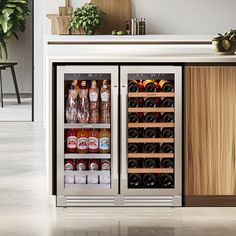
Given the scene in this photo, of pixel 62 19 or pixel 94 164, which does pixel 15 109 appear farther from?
pixel 94 164

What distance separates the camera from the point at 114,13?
909cm

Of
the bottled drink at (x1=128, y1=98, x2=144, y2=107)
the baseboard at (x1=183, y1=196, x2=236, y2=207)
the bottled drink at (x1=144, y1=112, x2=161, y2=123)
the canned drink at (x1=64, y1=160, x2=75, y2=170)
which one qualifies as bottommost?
the baseboard at (x1=183, y1=196, x2=236, y2=207)

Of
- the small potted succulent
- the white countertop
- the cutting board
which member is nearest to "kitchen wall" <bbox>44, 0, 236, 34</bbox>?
the cutting board

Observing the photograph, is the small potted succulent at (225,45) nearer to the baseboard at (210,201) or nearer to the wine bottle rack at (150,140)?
the wine bottle rack at (150,140)

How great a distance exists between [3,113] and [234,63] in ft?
20.1

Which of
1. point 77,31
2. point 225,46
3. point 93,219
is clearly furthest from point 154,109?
point 77,31

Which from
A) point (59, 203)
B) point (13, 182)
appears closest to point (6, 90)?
point (13, 182)

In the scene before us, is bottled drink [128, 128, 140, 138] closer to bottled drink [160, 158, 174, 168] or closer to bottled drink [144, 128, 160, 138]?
bottled drink [144, 128, 160, 138]

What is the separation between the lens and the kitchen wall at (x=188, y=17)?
9156 millimetres

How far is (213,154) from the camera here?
532 cm

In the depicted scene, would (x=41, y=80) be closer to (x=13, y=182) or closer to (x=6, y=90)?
(x=6, y=90)

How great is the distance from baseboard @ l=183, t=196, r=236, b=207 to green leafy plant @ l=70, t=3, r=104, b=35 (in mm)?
3766

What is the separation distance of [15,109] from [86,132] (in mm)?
5841

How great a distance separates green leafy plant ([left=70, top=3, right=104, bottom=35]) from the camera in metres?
8.80
